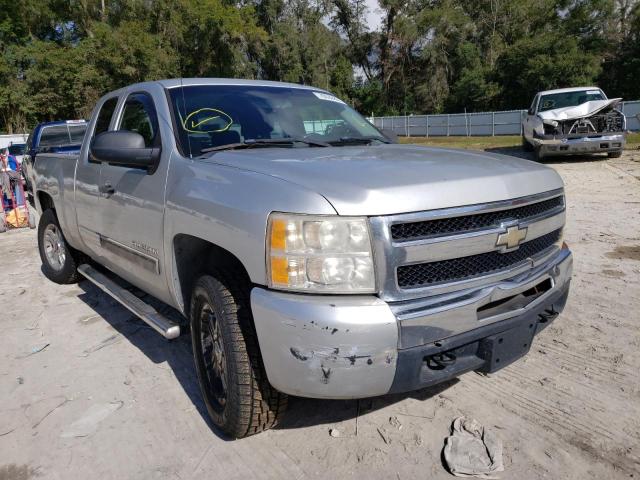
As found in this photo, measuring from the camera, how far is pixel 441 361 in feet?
7.41

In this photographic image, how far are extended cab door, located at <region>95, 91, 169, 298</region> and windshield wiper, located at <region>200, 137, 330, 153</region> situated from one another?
314 mm

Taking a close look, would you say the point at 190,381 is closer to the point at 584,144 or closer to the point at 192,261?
the point at 192,261

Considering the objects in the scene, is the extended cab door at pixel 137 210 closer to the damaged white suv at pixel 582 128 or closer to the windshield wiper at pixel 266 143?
the windshield wiper at pixel 266 143

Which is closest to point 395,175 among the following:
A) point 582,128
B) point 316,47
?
point 582,128

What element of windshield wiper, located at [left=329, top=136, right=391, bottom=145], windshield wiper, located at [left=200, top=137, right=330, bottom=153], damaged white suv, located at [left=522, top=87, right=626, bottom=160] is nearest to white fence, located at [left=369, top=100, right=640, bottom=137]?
damaged white suv, located at [left=522, top=87, right=626, bottom=160]

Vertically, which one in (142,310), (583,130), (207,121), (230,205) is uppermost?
(207,121)

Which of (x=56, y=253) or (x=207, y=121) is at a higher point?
(x=207, y=121)

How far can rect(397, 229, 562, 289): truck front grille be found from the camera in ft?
7.14

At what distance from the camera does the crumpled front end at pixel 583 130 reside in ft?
41.6

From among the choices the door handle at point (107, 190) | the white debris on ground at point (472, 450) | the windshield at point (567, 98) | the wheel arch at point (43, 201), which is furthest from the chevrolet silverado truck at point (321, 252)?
the windshield at point (567, 98)

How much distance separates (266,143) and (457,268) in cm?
142

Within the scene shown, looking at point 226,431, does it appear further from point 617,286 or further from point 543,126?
point 543,126

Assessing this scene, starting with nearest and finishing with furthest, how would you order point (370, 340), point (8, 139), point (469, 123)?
point (370, 340), point (8, 139), point (469, 123)

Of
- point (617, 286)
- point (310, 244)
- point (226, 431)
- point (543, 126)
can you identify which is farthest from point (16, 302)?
point (543, 126)
